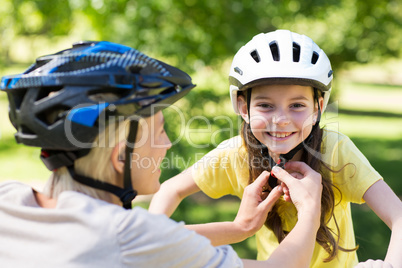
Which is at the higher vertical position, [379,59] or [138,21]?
[138,21]

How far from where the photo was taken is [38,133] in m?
2.04

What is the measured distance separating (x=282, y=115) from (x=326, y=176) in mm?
457

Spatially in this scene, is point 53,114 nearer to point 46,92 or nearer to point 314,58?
point 46,92

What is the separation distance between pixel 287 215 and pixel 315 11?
6037mm

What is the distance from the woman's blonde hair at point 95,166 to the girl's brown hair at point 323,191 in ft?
4.40

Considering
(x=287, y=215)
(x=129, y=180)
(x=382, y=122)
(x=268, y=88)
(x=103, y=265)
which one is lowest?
(x=382, y=122)

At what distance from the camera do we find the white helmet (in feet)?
9.61

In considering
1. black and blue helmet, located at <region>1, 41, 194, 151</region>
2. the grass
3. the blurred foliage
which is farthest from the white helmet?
the blurred foliage

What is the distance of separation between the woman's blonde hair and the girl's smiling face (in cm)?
119

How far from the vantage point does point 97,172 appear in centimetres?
205

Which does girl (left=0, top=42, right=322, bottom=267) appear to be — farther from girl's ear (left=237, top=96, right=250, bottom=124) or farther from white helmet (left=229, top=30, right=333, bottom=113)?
girl's ear (left=237, top=96, right=250, bottom=124)

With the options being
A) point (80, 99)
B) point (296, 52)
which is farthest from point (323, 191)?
point (80, 99)

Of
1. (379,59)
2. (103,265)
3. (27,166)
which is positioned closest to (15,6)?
(27,166)

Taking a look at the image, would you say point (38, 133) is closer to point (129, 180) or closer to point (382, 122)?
point (129, 180)
